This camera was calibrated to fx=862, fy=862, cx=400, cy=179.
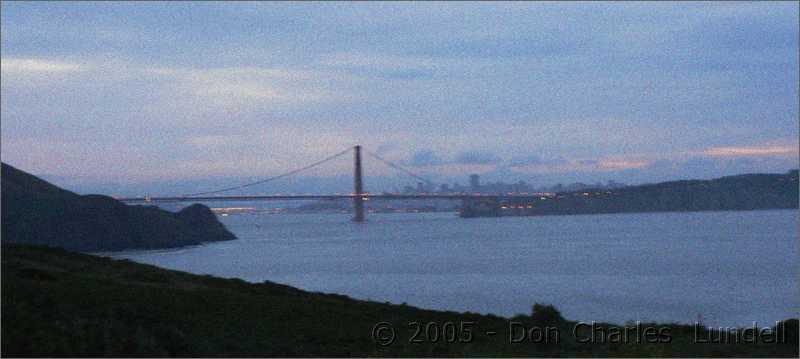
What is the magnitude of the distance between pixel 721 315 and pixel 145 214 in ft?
94.6

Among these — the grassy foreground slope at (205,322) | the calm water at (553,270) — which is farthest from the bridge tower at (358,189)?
the grassy foreground slope at (205,322)

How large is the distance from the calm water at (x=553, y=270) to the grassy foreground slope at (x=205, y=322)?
6.03 meters

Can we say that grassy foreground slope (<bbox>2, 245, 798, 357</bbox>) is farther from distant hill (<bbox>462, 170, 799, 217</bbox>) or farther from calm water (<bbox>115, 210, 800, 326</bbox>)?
distant hill (<bbox>462, 170, 799, 217</bbox>)

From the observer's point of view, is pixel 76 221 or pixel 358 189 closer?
pixel 76 221

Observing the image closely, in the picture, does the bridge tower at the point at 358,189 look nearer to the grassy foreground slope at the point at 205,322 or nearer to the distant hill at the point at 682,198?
the distant hill at the point at 682,198

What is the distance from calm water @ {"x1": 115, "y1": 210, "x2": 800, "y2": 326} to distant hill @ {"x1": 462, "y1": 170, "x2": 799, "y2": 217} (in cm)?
918

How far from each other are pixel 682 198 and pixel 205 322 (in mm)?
59992

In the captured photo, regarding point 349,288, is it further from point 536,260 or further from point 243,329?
point 243,329

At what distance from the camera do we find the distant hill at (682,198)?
A: 167ft

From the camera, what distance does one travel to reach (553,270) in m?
23.1

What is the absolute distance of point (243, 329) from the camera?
20.5 feet

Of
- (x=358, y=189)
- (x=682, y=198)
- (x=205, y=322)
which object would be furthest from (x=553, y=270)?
(x=682, y=198)

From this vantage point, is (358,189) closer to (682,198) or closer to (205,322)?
(682,198)

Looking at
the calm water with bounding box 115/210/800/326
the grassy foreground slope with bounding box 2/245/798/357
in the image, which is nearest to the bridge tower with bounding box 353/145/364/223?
the calm water with bounding box 115/210/800/326
